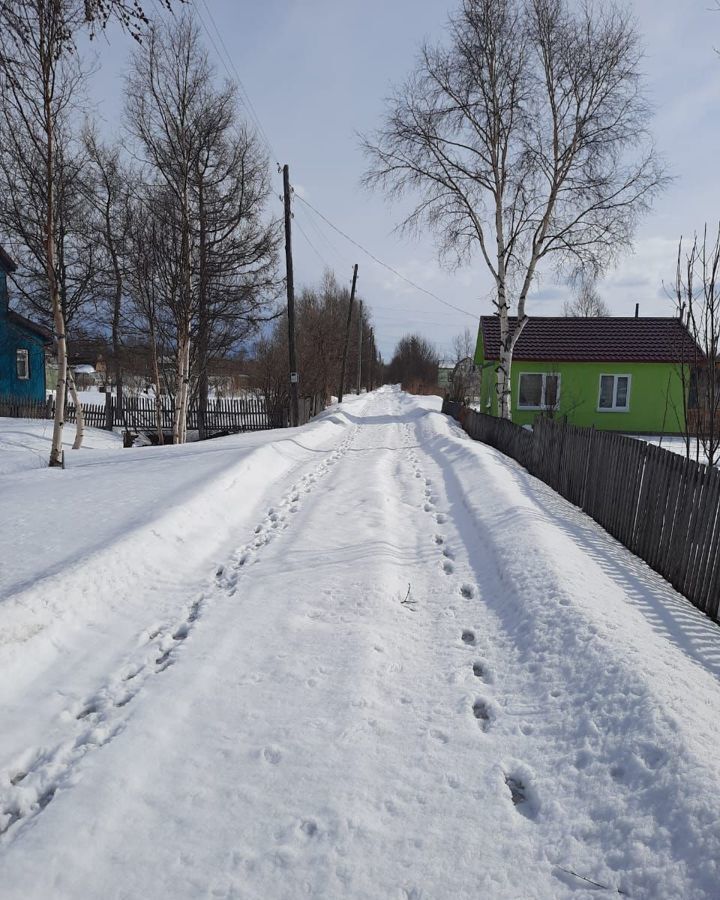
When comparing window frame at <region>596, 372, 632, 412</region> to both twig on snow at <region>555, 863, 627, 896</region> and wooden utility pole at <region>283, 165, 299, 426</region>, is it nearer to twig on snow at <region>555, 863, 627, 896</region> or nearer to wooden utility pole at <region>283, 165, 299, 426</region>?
wooden utility pole at <region>283, 165, 299, 426</region>

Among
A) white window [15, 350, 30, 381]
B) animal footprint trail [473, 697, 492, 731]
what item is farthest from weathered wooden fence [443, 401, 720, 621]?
white window [15, 350, 30, 381]

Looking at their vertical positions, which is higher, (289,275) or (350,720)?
(289,275)

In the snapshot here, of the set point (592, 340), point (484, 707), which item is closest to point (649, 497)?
point (484, 707)

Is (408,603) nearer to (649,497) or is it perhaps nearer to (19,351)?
(649,497)

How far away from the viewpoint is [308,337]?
A: 113ft

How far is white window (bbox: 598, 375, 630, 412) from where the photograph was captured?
2016cm

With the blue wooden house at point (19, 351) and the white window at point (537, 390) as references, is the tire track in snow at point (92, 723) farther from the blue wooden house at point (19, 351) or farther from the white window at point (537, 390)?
the blue wooden house at point (19, 351)

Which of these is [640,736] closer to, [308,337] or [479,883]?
[479,883]

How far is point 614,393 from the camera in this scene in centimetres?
2023

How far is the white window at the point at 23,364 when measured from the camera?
2509 cm

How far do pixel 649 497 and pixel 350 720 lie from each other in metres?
4.46

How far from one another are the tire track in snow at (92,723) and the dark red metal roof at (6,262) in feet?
77.8

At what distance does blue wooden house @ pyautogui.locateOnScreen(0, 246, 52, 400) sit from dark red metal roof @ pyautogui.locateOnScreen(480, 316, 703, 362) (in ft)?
62.6

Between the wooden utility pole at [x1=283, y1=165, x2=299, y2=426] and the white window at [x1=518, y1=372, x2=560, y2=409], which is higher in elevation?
the wooden utility pole at [x1=283, y1=165, x2=299, y2=426]
